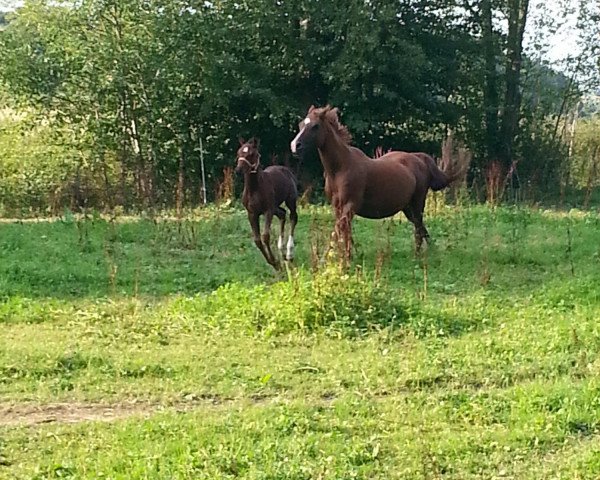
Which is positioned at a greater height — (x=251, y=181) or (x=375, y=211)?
(x=251, y=181)

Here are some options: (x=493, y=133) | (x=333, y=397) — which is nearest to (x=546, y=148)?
(x=493, y=133)

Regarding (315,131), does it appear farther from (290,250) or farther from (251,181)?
(290,250)

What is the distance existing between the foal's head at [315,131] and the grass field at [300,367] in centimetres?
130

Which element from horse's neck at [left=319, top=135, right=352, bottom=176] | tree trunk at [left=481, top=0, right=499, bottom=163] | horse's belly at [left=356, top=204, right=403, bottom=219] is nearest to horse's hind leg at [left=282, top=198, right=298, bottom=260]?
horse's belly at [left=356, top=204, right=403, bottom=219]

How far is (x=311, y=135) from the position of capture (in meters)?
10.7

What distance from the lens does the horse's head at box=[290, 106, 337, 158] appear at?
10.6 m

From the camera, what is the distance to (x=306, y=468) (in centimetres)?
466

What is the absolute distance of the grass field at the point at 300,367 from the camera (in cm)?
489

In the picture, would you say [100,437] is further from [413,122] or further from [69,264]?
[413,122]

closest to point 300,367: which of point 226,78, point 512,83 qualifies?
point 226,78

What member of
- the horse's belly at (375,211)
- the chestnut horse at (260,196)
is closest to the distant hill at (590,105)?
the horse's belly at (375,211)

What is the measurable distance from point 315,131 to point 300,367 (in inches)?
177

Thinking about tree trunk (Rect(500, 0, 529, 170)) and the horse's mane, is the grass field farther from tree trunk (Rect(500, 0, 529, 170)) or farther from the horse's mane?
tree trunk (Rect(500, 0, 529, 170))

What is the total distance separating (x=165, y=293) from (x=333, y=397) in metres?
4.06
